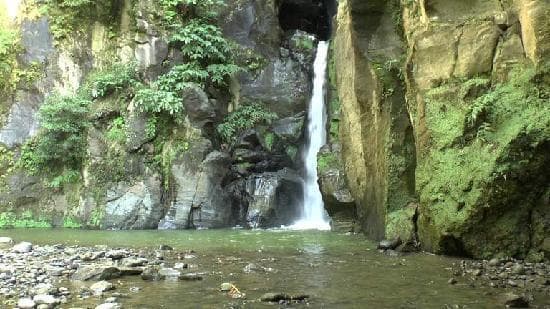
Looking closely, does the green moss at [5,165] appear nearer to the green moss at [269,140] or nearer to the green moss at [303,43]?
the green moss at [269,140]

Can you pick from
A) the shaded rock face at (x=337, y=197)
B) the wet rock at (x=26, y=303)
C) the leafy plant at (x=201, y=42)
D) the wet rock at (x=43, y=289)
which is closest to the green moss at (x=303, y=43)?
the leafy plant at (x=201, y=42)

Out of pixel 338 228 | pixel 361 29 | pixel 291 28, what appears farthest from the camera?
pixel 291 28

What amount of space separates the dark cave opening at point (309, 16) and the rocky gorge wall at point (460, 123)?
12.9m

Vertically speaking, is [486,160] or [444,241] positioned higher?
[486,160]

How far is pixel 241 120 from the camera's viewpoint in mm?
19203

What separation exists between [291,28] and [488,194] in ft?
60.6

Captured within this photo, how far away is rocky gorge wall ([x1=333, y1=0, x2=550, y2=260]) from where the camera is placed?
319 inches

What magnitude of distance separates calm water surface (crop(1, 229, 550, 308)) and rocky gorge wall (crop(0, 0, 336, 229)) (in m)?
6.18

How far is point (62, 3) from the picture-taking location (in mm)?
20328

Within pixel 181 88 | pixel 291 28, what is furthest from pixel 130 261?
pixel 291 28

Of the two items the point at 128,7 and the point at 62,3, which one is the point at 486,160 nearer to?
the point at 128,7

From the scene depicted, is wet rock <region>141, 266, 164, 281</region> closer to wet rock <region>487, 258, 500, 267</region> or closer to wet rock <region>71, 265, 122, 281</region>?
wet rock <region>71, 265, 122, 281</region>

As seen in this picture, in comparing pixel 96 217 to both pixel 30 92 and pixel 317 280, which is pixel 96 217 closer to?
pixel 30 92

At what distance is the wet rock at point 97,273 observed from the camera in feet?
21.9
